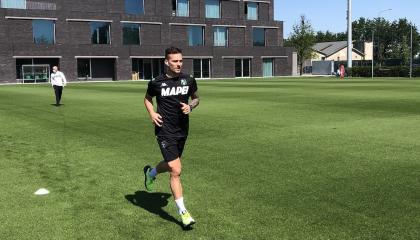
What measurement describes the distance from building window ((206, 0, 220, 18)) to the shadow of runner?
65338 mm

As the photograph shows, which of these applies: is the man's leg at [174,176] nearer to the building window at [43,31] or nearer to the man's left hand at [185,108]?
the man's left hand at [185,108]

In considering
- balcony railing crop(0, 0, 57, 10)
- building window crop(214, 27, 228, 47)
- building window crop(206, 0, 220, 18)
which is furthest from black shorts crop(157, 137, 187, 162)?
building window crop(206, 0, 220, 18)

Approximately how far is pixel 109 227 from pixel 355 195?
3238 mm

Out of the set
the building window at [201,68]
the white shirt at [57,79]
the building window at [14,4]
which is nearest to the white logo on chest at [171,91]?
the white shirt at [57,79]

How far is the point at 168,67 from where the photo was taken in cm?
568

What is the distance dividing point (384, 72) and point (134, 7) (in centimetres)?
3382

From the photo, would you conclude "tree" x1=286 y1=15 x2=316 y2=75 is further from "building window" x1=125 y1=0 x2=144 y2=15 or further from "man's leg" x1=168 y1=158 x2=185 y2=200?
"man's leg" x1=168 y1=158 x2=185 y2=200

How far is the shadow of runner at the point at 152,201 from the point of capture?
602 centimetres

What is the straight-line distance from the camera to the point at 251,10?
7444 cm

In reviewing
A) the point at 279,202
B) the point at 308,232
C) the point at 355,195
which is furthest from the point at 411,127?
the point at 308,232

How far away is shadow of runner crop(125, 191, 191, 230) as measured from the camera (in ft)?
19.7

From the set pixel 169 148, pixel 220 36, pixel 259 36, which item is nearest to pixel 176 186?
pixel 169 148

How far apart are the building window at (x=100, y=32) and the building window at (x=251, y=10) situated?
72.6 feet

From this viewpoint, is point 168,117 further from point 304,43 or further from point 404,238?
point 304,43
